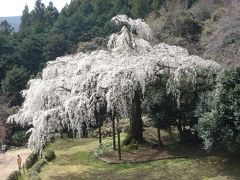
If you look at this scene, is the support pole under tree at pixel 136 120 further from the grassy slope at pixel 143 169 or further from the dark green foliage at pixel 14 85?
the dark green foliage at pixel 14 85

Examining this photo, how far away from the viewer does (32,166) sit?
17.9 meters

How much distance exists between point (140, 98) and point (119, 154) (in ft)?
10.2

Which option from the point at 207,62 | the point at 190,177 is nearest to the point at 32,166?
the point at 190,177

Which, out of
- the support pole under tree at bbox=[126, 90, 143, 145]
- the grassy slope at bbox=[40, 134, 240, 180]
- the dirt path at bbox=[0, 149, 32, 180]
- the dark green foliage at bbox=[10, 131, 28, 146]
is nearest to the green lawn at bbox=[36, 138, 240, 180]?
the grassy slope at bbox=[40, 134, 240, 180]

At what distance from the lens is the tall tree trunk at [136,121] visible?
18.5 m

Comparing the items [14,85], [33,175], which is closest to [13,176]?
[33,175]

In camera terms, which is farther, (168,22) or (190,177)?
(168,22)

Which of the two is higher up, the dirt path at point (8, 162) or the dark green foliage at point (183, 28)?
the dark green foliage at point (183, 28)

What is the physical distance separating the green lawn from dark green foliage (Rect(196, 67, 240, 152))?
985 mm

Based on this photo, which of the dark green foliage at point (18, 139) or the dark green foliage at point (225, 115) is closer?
the dark green foliage at point (225, 115)

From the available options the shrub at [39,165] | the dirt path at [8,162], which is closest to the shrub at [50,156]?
the shrub at [39,165]

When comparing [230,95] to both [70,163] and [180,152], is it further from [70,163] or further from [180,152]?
[70,163]

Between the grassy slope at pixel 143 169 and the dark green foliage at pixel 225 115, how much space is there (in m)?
0.99

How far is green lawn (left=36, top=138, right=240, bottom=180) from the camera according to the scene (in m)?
14.9
